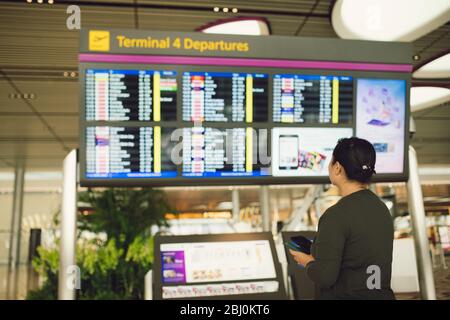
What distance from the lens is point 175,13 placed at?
5949 mm

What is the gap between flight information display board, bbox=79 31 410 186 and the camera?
240cm

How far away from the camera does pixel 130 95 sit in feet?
7.97

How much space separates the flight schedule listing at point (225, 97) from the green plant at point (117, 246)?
924 millimetres

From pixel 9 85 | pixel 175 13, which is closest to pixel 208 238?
pixel 175 13

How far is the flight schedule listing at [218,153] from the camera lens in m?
2.45

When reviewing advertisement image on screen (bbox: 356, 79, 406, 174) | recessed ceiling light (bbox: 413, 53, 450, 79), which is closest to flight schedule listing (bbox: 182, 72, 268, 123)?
advertisement image on screen (bbox: 356, 79, 406, 174)

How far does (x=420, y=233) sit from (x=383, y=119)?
0.60m

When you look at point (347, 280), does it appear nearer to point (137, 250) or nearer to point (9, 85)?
point (137, 250)

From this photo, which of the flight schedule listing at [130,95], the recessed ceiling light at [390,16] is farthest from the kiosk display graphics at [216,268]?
the recessed ceiling light at [390,16]

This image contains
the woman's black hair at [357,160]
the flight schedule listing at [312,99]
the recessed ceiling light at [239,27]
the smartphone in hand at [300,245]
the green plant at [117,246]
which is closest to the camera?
the woman's black hair at [357,160]

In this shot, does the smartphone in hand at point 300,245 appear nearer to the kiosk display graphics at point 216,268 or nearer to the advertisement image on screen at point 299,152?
the kiosk display graphics at point 216,268

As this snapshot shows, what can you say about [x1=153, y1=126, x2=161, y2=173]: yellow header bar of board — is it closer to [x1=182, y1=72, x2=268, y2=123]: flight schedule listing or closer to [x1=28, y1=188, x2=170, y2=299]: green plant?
[x1=182, y1=72, x2=268, y2=123]: flight schedule listing

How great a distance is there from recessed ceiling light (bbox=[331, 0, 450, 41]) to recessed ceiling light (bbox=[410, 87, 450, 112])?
311 cm

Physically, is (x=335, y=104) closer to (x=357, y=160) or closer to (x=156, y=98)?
(x=357, y=160)
